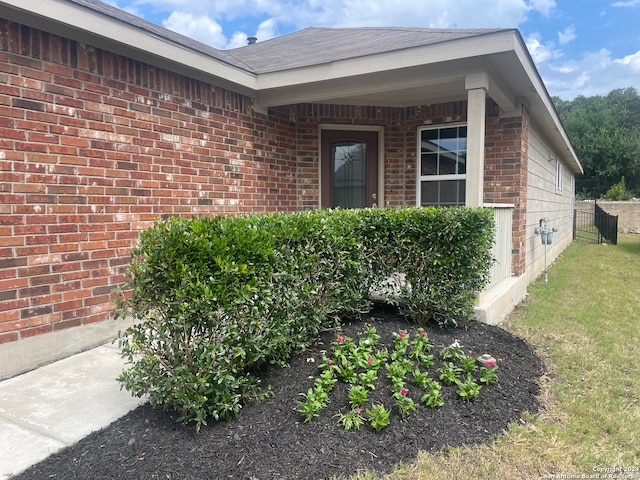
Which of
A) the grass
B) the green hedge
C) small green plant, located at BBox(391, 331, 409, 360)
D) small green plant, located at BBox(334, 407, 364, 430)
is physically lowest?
the grass

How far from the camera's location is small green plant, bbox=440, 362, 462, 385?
9.62ft

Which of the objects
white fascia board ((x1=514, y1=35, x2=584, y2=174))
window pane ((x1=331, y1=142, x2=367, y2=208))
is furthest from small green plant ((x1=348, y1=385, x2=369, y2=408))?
window pane ((x1=331, y1=142, x2=367, y2=208))

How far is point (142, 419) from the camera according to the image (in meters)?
2.57

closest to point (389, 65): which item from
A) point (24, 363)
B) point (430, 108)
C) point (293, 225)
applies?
point (430, 108)

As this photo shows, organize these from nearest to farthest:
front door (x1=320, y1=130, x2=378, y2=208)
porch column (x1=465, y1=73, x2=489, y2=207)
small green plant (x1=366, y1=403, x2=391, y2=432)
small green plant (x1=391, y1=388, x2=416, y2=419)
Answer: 1. small green plant (x1=366, y1=403, x2=391, y2=432)
2. small green plant (x1=391, y1=388, x2=416, y2=419)
3. porch column (x1=465, y1=73, x2=489, y2=207)
4. front door (x1=320, y1=130, x2=378, y2=208)

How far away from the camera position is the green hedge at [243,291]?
2338 millimetres

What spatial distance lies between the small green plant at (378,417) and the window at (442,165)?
4.46 meters

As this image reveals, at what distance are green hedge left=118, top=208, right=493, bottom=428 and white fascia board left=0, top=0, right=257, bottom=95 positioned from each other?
2.11m

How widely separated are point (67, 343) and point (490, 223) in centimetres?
391

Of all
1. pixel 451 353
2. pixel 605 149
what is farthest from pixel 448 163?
pixel 605 149

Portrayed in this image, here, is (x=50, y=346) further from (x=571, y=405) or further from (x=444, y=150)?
(x=444, y=150)

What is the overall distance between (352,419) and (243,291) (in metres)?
0.95

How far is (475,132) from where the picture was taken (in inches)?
182

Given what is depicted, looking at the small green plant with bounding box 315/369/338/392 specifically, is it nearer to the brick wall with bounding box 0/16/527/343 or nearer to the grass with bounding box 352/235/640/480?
the grass with bounding box 352/235/640/480
